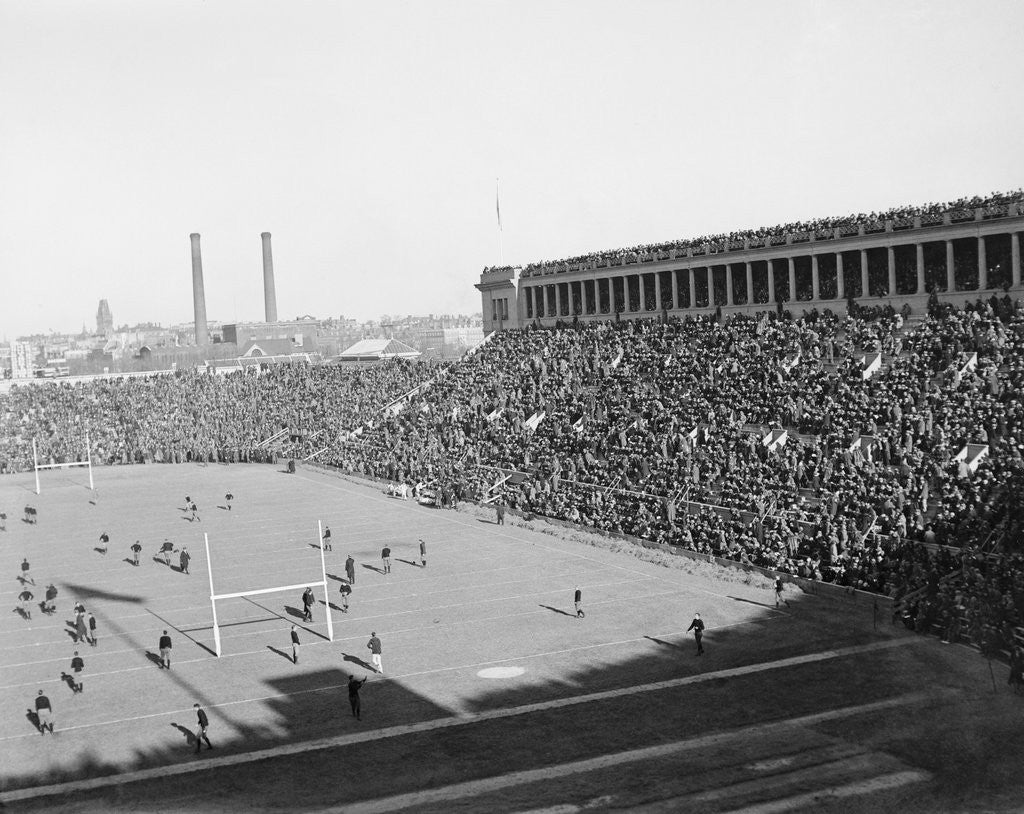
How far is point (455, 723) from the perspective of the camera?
27.1 meters

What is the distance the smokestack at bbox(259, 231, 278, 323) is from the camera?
518ft

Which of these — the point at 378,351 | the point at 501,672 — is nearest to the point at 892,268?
the point at 501,672

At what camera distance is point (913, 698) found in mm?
26984

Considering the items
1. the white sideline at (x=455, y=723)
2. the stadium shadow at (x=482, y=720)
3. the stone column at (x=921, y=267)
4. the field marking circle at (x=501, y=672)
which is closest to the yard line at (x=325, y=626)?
the field marking circle at (x=501, y=672)

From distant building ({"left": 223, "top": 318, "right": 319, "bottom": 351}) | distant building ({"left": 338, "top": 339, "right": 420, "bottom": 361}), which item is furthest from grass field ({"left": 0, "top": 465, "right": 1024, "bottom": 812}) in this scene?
distant building ({"left": 223, "top": 318, "right": 319, "bottom": 351})

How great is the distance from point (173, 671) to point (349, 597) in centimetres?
886

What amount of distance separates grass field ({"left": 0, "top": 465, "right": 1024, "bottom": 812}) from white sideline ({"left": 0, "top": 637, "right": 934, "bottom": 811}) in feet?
0.27

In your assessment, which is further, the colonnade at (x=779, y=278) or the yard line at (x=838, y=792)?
the colonnade at (x=779, y=278)

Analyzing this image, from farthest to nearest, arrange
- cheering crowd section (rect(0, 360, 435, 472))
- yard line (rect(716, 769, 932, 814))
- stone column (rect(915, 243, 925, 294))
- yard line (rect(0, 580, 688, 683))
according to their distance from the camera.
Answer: cheering crowd section (rect(0, 360, 435, 472)) < stone column (rect(915, 243, 925, 294)) < yard line (rect(0, 580, 688, 683)) < yard line (rect(716, 769, 932, 814))

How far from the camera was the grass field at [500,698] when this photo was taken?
22969 millimetres

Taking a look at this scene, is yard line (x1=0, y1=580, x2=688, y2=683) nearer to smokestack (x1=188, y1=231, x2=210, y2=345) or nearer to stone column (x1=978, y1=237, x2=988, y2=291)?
stone column (x1=978, y1=237, x2=988, y2=291)

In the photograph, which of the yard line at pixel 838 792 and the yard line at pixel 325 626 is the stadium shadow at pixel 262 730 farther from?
the yard line at pixel 838 792

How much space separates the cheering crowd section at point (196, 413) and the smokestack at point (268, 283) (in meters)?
50.9

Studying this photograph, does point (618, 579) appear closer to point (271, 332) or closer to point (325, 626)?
point (325, 626)
